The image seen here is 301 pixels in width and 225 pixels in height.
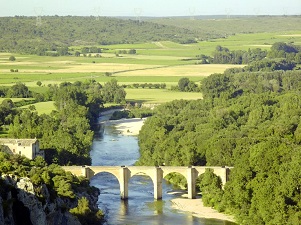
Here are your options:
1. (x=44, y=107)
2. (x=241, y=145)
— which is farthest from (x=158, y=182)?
(x=44, y=107)

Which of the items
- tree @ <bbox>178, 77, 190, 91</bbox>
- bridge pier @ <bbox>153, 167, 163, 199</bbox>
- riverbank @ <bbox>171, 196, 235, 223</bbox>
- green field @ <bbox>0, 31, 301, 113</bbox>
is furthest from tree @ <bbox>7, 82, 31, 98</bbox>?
riverbank @ <bbox>171, 196, 235, 223</bbox>

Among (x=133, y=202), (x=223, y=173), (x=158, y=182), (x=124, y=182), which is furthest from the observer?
(x=124, y=182)

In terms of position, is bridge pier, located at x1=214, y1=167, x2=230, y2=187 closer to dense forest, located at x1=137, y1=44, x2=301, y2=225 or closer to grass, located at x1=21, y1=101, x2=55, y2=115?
dense forest, located at x1=137, y1=44, x2=301, y2=225

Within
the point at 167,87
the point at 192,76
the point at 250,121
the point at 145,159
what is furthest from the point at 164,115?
the point at 192,76

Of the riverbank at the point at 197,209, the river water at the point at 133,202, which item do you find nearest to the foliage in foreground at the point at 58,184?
the river water at the point at 133,202

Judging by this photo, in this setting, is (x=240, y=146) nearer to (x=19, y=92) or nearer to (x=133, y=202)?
(x=133, y=202)

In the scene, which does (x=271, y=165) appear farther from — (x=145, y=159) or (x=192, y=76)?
(x=192, y=76)
